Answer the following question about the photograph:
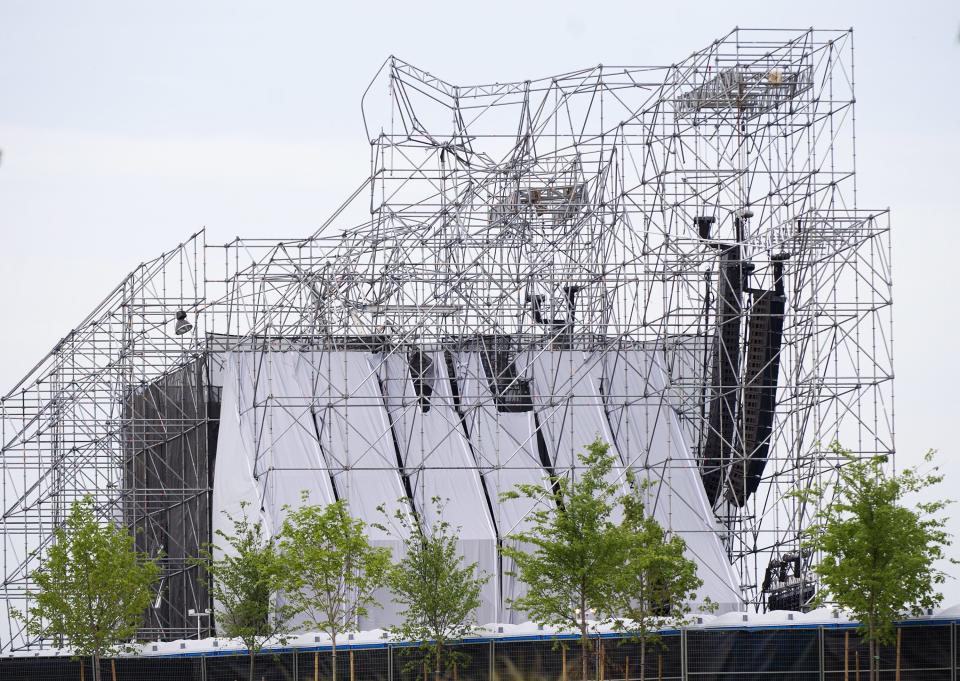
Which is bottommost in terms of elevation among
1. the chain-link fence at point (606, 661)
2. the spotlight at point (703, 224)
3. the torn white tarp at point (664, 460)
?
the chain-link fence at point (606, 661)

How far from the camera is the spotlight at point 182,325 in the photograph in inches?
1751

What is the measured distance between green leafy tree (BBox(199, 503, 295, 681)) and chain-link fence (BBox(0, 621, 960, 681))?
1.36 m

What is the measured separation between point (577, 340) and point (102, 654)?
17.6m

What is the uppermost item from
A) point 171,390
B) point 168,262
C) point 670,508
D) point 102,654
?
point 168,262

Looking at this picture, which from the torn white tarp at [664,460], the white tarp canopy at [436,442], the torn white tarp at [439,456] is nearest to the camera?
the torn white tarp at [664,460]

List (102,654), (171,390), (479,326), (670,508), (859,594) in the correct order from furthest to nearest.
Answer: (171,390) < (479,326) < (670,508) < (102,654) < (859,594)

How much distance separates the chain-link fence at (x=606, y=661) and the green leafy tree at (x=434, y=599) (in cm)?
29

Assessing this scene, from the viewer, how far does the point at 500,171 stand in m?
45.9

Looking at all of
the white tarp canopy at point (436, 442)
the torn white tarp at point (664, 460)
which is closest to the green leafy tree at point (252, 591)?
the white tarp canopy at point (436, 442)

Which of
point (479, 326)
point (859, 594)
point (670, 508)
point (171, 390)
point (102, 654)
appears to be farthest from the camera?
point (171, 390)

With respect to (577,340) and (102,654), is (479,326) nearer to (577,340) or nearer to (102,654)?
(577,340)

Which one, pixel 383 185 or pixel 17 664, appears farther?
pixel 383 185

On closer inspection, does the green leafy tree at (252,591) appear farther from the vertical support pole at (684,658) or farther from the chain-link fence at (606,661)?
the vertical support pole at (684,658)

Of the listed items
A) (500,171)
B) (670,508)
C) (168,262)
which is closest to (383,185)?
(500,171)
